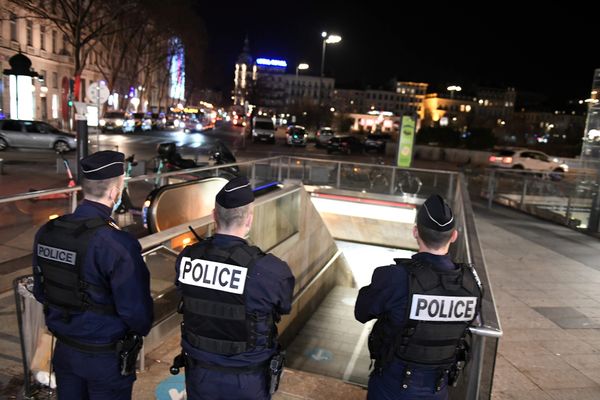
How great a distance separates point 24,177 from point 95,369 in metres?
15.0

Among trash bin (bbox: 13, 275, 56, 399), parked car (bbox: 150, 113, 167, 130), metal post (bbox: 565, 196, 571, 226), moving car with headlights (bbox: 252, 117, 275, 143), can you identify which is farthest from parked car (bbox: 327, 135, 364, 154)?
trash bin (bbox: 13, 275, 56, 399)

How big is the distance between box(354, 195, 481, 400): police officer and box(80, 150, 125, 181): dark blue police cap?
164 cm

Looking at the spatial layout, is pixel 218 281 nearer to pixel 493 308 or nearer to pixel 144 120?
pixel 493 308

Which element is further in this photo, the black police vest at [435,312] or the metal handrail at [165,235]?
the metal handrail at [165,235]

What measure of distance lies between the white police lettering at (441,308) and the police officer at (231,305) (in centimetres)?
70

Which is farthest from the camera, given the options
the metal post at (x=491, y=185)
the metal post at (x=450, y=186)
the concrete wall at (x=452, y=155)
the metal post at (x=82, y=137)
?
the concrete wall at (x=452, y=155)

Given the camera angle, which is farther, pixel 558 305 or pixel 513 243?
pixel 513 243

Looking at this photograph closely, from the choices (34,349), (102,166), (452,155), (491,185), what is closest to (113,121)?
(452,155)

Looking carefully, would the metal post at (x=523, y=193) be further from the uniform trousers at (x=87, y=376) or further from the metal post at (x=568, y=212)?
the uniform trousers at (x=87, y=376)

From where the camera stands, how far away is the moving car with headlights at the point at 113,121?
39.9 meters

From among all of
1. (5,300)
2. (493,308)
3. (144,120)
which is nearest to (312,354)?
(5,300)

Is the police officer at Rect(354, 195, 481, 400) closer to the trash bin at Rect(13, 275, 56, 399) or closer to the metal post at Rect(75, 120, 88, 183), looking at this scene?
the trash bin at Rect(13, 275, 56, 399)

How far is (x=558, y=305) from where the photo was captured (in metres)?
7.36

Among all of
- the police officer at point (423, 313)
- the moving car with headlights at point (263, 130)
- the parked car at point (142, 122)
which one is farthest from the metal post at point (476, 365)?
the parked car at point (142, 122)
